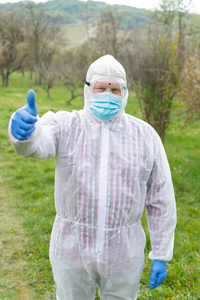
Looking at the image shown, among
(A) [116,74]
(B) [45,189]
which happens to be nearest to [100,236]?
(A) [116,74]

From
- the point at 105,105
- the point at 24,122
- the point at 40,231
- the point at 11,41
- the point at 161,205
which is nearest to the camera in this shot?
the point at 24,122

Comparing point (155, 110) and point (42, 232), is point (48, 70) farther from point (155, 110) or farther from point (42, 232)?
point (42, 232)

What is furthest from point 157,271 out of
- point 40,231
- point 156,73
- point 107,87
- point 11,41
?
point 11,41

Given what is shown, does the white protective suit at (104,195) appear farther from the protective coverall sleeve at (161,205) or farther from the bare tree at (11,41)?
the bare tree at (11,41)

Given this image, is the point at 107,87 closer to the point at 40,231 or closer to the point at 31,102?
the point at 31,102

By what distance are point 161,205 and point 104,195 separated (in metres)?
0.39

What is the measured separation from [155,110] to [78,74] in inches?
490

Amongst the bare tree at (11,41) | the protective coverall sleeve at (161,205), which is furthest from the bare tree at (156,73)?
the bare tree at (11,41)

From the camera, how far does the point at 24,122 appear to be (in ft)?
4.60

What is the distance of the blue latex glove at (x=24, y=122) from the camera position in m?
1.40

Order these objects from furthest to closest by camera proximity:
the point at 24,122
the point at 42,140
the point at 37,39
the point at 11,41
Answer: the point at 11,41, the point at 37,39, the point at 42,140, the point at 24,122

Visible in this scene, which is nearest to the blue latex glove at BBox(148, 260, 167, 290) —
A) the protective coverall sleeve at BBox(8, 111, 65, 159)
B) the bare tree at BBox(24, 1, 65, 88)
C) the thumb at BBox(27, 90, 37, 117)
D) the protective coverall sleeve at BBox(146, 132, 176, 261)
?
the protective coverall sleeve at BBox(146, 132, 176, 261)

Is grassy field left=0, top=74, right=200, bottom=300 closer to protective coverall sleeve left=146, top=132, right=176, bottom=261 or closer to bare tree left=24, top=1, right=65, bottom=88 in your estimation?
protective coverall sleeve left=146, top=132, right=176, bottom=261

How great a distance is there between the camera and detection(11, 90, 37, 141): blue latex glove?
1.40m
